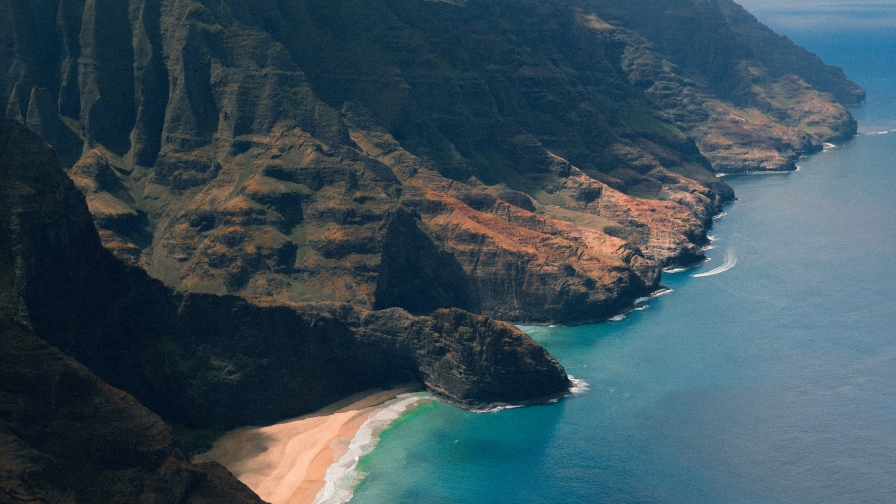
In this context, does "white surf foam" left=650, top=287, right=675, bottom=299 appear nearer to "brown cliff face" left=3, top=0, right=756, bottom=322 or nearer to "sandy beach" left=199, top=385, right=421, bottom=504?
"brown cliff face" left=3, top=0, right=756, bottom=322

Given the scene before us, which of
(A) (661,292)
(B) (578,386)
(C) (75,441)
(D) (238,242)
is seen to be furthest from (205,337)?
(A) (661,292)

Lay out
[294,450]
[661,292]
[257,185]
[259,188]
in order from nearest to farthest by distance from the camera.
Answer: [294,450], [259,188], [257,185], [661,292]

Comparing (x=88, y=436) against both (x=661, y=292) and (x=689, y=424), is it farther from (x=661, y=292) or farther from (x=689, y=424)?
(x=661, y=292)

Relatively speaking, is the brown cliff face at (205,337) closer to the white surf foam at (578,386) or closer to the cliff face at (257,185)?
the white surf foam at (578,386)

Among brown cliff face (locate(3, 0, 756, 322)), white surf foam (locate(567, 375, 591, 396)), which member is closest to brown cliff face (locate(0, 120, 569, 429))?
white surf foam (locate(567, 375, 591, 396))

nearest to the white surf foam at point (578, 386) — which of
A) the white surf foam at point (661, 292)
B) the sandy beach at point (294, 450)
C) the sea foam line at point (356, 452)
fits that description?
the sea foam line at point (356, 452)

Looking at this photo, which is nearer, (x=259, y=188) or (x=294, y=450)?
(x=294, y=450)
